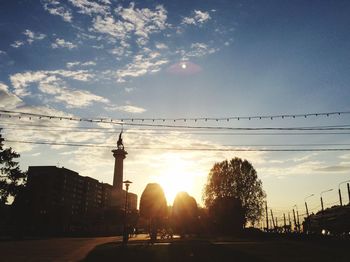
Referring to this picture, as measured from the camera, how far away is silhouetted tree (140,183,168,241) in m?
39.7

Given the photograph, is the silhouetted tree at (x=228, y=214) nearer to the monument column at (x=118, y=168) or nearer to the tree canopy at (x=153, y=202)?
the tree canopy at (x=153, y=202)

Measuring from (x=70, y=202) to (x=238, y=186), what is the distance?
103144 millimetres

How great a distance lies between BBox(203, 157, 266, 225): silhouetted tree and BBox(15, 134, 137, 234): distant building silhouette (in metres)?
18.1

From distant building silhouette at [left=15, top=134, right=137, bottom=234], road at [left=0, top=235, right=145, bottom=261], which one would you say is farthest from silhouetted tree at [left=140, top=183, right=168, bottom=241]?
road at [left=0, top=235, right=145, bottom=261]

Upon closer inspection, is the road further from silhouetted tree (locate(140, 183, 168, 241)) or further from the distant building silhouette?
silhouetted tree (locate(140, 183, 168, 241))

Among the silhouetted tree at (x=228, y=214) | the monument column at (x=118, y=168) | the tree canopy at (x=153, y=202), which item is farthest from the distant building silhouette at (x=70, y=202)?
the silhouetted tree at (x=228, y=214)

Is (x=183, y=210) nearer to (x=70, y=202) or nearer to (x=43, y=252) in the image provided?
(x=43, y=252)

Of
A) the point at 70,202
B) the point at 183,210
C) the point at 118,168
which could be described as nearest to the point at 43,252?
the point at 183,210

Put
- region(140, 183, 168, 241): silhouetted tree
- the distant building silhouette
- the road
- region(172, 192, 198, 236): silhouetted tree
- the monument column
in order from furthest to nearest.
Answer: the monument column < the distant building silhouette < region(172, 192, 198, 236): silhouetted tree < region(140, 183, 168, 241): silhouetted tree < the road

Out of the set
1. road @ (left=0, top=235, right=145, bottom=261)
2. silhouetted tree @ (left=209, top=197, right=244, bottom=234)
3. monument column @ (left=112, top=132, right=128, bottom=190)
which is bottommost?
road @ (left=0, top=235, right=145, bottom=261)

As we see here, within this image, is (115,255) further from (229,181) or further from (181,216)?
(229,181)

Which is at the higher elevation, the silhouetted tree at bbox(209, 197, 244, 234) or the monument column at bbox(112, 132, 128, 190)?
the monument column at bbox(112, 132, 128, 190)

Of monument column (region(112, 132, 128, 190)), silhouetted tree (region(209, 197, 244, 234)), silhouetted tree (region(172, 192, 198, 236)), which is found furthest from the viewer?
monument column (region(112, 132, 128, 190))

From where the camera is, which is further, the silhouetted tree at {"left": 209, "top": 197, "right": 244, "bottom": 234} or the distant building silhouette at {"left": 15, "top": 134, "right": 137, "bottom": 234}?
the distant building silhouette at {"left": 15, "top": 134, "right": 137, "bottom": 234}
